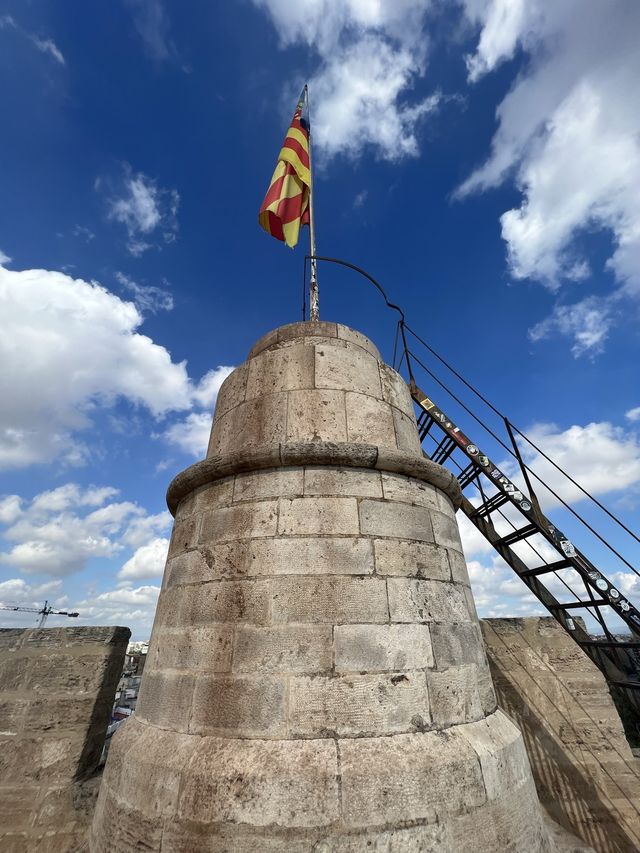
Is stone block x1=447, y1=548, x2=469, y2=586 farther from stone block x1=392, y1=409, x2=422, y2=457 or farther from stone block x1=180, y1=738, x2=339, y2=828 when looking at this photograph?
stone block x1=180, y1=738, x2=339, y2=828

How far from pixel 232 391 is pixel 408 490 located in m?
2.24

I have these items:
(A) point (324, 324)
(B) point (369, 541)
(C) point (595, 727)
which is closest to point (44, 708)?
(B) point (369, 541)

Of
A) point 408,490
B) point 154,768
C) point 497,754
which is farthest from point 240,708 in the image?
point 408,490

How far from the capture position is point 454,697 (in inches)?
112

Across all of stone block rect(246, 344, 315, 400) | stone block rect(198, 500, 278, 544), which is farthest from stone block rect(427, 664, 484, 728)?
stone block rect(246, 344, 315, 400)

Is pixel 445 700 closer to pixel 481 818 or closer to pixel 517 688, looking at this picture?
pixel 481 818

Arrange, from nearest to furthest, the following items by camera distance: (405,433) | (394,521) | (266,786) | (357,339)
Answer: (266,786)
(394,521)
(405,433)
(357,339)

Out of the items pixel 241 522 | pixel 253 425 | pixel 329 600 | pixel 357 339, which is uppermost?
pixel 357 339

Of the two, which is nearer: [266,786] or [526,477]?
[266,786]

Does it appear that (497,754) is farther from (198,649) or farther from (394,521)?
(198,649)

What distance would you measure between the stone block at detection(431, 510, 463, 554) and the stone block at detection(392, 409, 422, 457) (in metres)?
0.64

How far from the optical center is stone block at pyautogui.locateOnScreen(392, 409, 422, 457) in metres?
4.07

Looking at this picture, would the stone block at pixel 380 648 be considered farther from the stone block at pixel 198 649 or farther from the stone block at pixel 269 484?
the stone block at pixel 269 484

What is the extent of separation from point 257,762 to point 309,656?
2.05 ft
